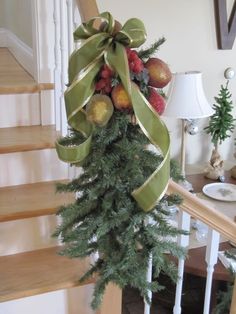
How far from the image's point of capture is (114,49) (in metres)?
0.87

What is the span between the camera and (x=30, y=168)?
183 centimetres

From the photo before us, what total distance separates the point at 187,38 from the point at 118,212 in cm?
221

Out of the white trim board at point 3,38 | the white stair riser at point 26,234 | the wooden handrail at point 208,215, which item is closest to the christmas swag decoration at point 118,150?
the wooden handrail at point 208,215

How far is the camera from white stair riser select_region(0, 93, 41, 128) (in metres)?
1.93

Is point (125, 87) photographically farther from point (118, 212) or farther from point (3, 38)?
point (3, 38)

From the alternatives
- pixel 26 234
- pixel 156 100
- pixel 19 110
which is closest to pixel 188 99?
pixel 19 110

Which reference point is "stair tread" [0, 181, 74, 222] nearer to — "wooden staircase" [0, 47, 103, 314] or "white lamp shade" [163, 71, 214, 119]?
"wooden staircase" [0, 47, 103, 314]

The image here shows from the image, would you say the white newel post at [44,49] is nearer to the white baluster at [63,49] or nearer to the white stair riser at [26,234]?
the white baluster at [63,49]

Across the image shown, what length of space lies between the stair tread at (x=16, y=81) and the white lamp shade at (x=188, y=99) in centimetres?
86

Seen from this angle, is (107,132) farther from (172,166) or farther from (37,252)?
(37,252)

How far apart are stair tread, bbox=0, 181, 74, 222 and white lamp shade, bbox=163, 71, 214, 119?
102cm

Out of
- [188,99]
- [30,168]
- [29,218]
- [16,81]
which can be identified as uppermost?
[16,81]

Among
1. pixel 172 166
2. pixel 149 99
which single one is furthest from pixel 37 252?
pixel 149 99

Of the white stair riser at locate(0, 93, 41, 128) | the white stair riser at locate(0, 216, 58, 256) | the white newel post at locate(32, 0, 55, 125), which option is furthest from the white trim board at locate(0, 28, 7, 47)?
the white stair riser at locate(0, 216, 58, 256)
